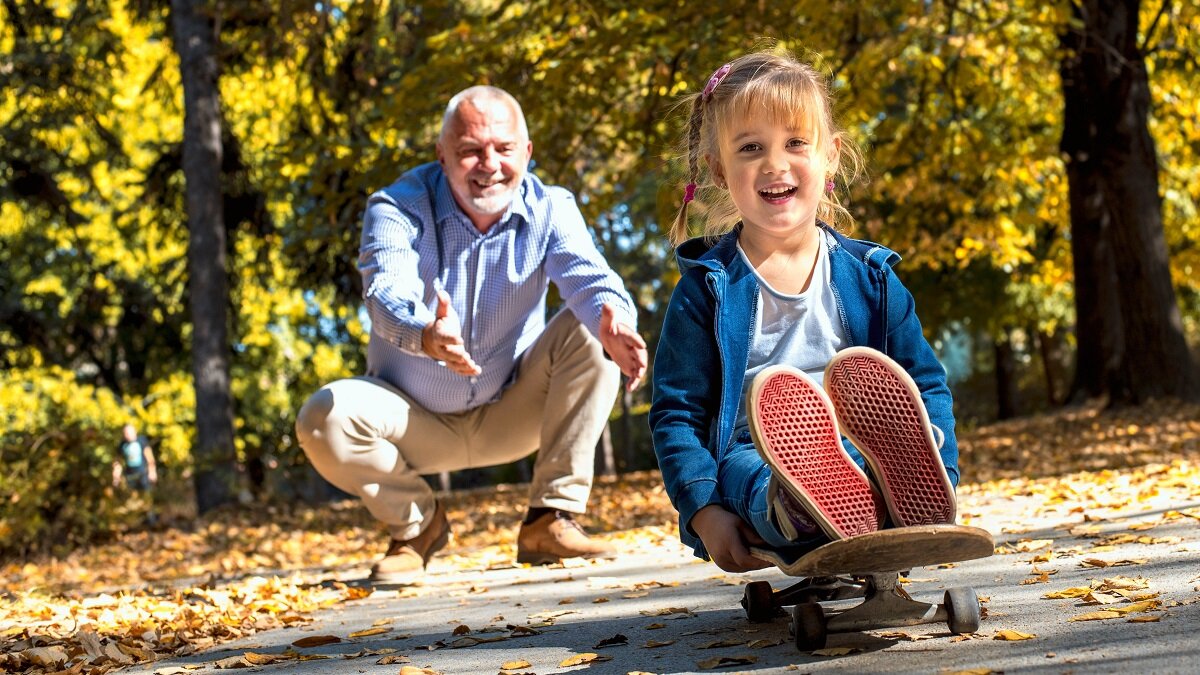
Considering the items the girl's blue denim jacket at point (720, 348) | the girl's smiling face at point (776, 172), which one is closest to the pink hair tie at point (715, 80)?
the girl's smiling face at point (776, 172)

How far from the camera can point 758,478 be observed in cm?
294

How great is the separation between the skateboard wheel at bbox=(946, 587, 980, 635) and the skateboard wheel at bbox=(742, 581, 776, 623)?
0.62 meters

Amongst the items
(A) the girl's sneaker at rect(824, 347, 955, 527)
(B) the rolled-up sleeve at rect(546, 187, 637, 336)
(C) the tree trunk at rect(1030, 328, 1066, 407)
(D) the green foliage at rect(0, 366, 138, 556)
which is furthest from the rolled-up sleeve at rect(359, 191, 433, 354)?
(C) the tree trunk at rect(1030, 328, 1066, 407)

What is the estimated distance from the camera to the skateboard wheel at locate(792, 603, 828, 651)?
2.78m

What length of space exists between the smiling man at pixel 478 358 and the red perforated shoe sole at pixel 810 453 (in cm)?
238

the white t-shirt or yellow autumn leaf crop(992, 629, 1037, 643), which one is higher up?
the white t-shirt

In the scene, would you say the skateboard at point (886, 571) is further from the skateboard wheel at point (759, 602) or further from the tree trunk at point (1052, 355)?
the tree trunk at point (1052, 355)

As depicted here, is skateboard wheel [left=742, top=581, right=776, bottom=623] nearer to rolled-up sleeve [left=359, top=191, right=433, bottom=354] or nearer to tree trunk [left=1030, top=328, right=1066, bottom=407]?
rolled-up sleeve [left=359, top=191, right=433, bottom=354]

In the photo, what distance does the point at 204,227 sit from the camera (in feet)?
46.4

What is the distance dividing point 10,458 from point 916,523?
912 centimetres

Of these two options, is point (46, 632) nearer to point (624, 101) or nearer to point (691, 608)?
point (691, 608)

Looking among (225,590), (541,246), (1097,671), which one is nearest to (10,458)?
(225,590)

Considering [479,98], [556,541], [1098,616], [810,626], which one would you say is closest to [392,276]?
[479,98]

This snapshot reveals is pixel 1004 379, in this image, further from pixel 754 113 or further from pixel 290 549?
pixel 754 113
